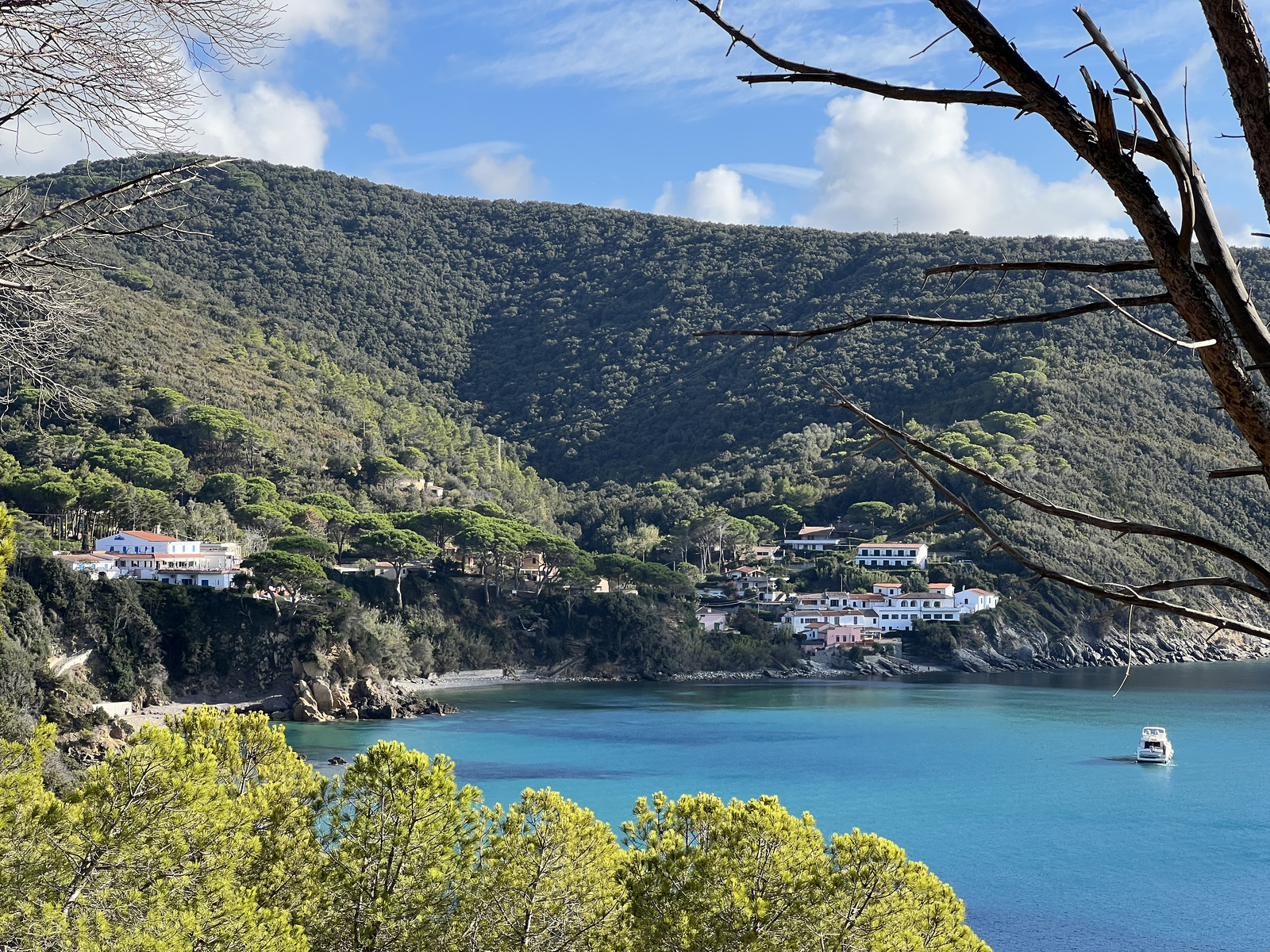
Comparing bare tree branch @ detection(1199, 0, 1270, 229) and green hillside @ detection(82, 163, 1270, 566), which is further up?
green hillside @ detection(82, 163, 1270, 566)

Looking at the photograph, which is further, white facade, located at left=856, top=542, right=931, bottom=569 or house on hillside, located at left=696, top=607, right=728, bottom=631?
white facade, located at left=856, top=542, right=931, bottom=569

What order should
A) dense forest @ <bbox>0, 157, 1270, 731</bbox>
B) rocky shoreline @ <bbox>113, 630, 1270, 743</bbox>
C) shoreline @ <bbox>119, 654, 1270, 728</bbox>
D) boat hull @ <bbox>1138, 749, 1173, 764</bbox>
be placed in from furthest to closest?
shoreline @ <bbox>119, 654, 1270, 728</bbox> < dense forest @ <bbox>0, 157, 1270, 731</bbox> < rocky shoreline @ <bbox>113, 630, 1270, 743</bbox> < boat hull @ <bbox>1138, 749, 1173, 764</bbox>

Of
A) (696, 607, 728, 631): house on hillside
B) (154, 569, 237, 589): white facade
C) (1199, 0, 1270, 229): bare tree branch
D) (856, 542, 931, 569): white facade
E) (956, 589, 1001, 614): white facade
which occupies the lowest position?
(696, 607, 728, 631): house on hillside

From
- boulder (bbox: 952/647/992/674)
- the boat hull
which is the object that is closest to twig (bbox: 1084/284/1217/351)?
the boat hull

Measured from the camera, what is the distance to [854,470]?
5716 centimetres

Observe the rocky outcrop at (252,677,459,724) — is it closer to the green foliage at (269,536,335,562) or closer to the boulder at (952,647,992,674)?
the green foliage at (269,536,335,562)

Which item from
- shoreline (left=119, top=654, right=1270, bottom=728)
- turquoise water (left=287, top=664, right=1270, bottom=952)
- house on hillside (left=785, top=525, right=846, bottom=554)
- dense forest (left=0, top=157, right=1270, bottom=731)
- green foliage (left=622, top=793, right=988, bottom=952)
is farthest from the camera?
house on hillside (left=785, top=525, right=846, bottom=554)

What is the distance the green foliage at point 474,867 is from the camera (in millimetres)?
7676

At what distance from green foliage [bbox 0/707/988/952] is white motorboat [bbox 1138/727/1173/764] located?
2289cm

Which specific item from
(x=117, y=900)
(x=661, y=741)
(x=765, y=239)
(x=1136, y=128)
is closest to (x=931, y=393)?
(x=765, y=239)

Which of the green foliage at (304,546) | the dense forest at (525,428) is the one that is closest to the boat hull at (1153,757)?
the dense forest at (525,428)

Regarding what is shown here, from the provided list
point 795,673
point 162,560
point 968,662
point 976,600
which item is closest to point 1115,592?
point 162,560

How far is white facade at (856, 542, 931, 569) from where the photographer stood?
49.3m

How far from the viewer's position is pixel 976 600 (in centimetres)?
4653
